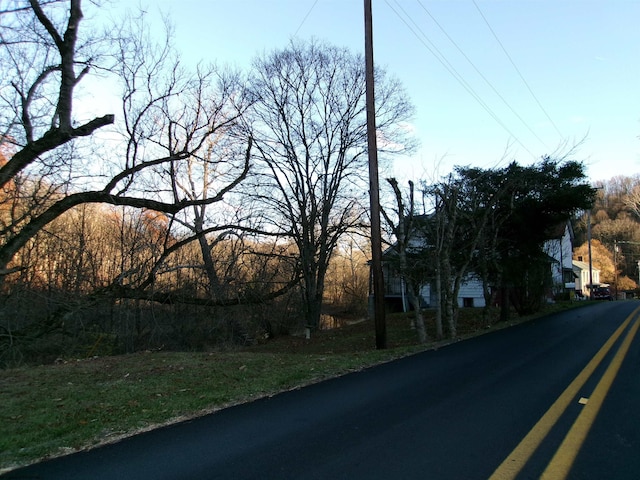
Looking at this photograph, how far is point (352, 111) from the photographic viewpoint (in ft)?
87.8

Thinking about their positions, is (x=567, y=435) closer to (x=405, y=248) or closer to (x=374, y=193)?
(x=374, y=193)

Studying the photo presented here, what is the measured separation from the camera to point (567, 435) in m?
4.36

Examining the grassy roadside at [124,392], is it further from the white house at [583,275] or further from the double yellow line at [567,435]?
the white house at [583,275]

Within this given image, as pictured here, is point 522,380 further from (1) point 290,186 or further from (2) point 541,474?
(1) point 290,186

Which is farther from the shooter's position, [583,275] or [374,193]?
[583,275]

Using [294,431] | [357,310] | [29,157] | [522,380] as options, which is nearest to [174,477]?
[294,431]

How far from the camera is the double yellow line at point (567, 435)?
3576mm

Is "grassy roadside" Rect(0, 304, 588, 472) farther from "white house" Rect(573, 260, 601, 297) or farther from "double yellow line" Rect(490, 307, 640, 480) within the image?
"white house" Rect(573, 260, 601, 297)

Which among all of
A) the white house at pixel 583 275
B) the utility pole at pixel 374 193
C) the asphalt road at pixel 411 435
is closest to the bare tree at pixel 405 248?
the utility pole at pixel 374 193

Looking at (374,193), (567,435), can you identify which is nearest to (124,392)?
(567,435)

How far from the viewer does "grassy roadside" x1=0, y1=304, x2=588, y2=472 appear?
497 cm

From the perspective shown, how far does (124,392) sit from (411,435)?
4.81 m

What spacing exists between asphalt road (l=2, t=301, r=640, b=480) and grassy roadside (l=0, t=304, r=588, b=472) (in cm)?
46

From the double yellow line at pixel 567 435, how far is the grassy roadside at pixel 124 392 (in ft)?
12.1
